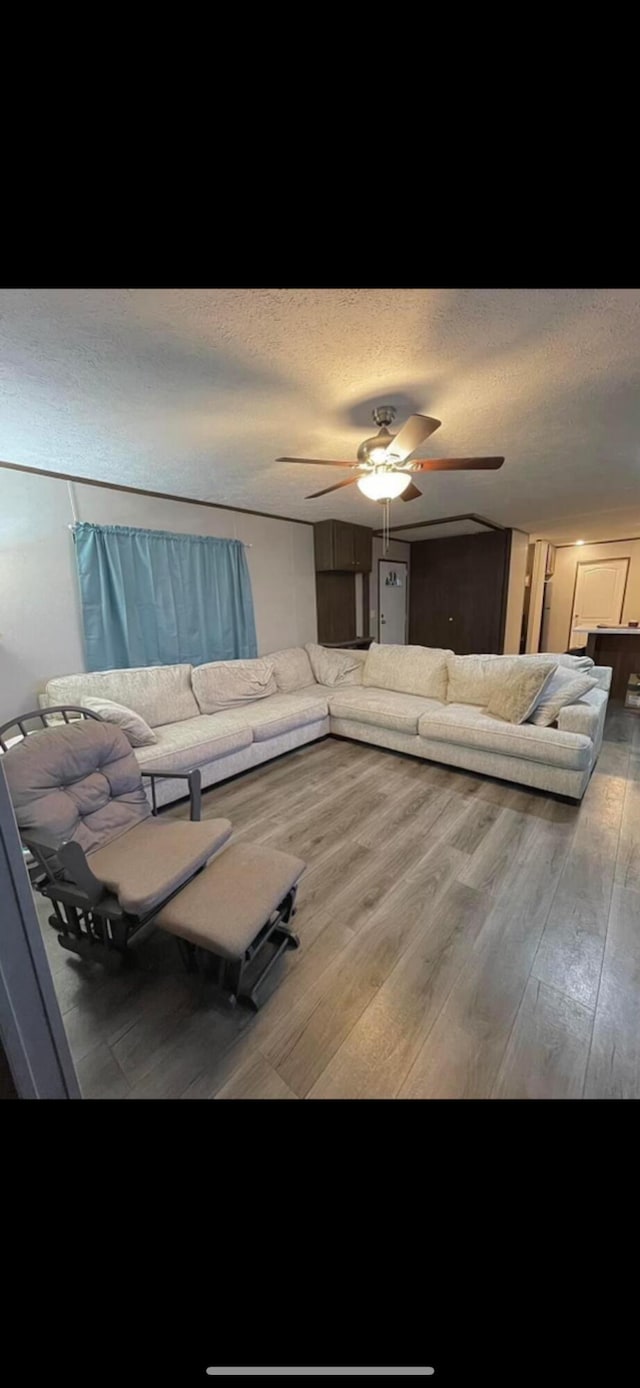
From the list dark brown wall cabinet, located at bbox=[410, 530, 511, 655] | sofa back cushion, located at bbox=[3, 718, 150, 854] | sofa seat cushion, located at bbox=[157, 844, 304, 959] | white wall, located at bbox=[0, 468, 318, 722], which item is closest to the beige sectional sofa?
white wall, located at bbox=[0, 468, 318, 722]

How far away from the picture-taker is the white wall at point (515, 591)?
5523 mm

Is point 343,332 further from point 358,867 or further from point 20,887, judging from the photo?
point 358,867

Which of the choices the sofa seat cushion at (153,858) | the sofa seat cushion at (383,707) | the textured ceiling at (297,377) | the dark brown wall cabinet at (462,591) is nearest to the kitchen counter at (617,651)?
the dark brown wall cabinet at (462,591)

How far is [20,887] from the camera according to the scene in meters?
0.70

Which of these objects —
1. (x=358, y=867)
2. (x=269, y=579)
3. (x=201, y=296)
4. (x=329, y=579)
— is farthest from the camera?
(x=329, y=579)

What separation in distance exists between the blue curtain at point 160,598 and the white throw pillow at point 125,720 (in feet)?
2.14

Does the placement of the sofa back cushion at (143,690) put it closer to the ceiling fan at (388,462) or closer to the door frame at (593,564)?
the ceiling fan at (388,462)

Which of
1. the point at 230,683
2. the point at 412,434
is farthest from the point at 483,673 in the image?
the point at 230,683

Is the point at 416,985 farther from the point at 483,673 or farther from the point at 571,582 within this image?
the point at 571,582

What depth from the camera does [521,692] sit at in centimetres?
284

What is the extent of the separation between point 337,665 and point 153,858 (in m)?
3.09

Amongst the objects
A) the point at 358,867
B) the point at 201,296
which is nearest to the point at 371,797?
the point at 358,867
